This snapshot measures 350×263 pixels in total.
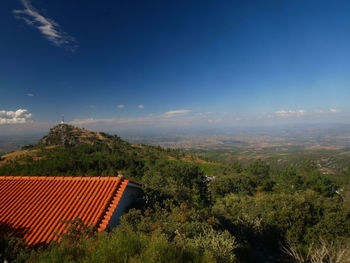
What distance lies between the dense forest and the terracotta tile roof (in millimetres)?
801

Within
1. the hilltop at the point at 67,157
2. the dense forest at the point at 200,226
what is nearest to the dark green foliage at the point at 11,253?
the dense forest at the point at 200,226

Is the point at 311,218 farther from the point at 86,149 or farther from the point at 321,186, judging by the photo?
the point at 86,149

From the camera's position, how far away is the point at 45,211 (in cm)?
667

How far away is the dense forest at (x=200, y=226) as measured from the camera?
3.80 m

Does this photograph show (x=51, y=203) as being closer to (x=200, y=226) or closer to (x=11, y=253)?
(x=11, y=253)

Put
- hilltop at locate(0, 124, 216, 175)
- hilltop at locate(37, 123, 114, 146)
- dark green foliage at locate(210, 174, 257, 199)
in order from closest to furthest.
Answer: hilltop at locate(0, 124, 216, 175) → dark green foliage at locate(210, 174, 257, 199) → hilltop at locate(37, 123, 114, 146)

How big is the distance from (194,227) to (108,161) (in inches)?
1327

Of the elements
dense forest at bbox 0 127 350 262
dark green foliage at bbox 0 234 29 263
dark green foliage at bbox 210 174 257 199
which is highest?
dark green foliage at bbox 0 234 29 263

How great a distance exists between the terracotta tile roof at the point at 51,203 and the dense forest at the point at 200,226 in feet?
2.63

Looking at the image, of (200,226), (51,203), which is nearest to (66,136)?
(51,203)

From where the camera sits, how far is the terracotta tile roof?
5988mm

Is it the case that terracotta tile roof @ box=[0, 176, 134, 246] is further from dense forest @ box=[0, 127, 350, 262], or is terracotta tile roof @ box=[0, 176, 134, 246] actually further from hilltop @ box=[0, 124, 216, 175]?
hilltop @ box=[0, 124, 216, 175]

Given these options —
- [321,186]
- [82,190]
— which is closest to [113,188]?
[82,190]

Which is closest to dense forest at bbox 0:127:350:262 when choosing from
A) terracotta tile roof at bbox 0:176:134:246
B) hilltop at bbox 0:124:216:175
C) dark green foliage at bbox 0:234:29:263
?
dark green foliage at bbox 0:234:29:263
